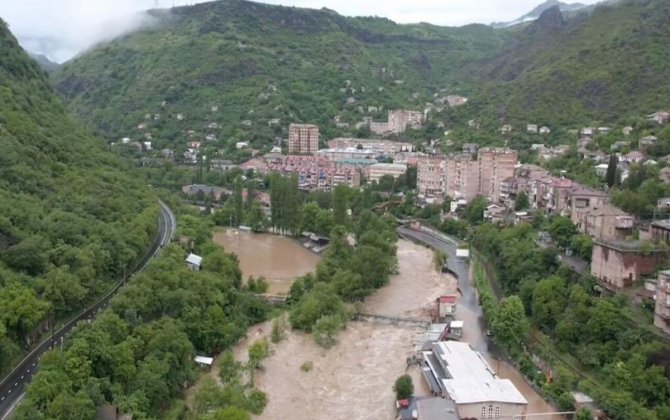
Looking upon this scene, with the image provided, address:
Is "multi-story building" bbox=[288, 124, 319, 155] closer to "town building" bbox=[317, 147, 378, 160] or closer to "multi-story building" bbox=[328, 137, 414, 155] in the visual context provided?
"multi-story building" bbox=[328, 137, 414, 155]

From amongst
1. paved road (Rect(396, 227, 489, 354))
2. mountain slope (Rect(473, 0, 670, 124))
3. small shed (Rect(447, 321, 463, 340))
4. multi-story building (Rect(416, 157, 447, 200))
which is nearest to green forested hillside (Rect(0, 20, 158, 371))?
small shed (Rect(447, 321, 463, 340))

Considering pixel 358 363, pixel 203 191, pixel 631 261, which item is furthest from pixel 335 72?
pixel 358 363

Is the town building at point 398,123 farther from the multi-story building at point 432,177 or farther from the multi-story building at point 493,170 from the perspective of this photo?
the multi-story building at point 493,170

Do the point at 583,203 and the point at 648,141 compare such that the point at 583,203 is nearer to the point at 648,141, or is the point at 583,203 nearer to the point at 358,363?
the point at 648,141

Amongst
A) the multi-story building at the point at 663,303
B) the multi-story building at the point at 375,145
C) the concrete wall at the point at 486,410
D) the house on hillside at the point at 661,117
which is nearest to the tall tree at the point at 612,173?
the house on hillside at the point at 661,117

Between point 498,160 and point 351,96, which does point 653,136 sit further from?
point 351,96

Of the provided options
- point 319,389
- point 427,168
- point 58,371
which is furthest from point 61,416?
point 427,168
